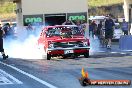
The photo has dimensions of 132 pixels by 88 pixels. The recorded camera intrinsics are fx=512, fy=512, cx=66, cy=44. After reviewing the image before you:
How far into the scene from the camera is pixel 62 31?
22.9 meters

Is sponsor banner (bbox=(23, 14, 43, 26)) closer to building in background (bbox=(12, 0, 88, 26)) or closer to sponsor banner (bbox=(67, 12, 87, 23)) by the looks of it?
building in background (bbox=(12, 0, 88, 26))

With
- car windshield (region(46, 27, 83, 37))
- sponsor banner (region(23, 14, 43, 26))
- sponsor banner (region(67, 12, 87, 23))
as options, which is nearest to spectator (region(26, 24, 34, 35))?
sponsor banner (region(23, 14, 43, 26))

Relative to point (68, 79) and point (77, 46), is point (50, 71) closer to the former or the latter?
point (68, 79)

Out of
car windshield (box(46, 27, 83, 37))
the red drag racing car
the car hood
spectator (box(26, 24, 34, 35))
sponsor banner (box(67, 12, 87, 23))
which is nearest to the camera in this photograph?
the red drag racing car

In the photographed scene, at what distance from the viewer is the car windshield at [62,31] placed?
22.7 m

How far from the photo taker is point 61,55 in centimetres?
2212

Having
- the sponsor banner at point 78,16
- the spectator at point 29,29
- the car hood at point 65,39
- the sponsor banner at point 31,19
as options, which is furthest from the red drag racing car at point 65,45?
the sponsor banner at point 78,16

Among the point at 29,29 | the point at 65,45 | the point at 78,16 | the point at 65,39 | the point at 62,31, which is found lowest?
the point at 65,45

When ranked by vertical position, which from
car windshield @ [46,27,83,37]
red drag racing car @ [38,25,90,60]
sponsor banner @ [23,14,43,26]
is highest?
sponsor banner @ [23,14,43,26]

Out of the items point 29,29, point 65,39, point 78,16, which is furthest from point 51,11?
point 65,39

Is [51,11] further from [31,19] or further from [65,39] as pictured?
[65,39]

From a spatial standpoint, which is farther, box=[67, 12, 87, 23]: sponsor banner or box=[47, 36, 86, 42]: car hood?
box=[67, 12, 87, 23]: sponsor banner

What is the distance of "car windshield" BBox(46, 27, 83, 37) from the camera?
892 inches

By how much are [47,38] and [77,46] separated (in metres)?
1.42
